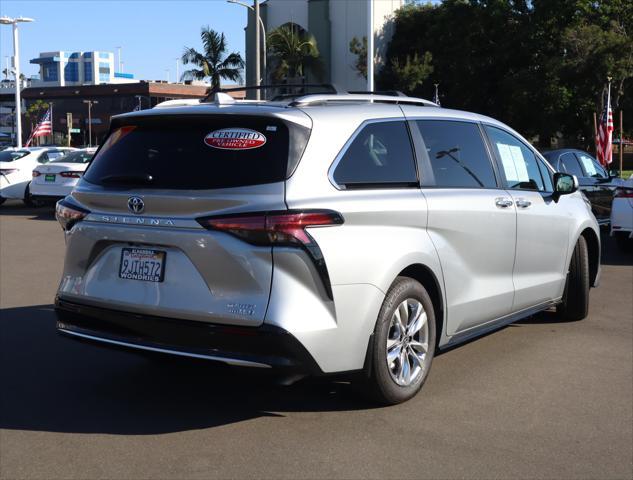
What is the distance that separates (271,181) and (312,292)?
0.63 m

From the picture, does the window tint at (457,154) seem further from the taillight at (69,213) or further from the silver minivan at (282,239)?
the taillight at (69,213)

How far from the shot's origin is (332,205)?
188 inches

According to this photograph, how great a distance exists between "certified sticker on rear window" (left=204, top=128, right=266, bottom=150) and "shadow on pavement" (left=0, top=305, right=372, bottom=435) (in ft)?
3.91

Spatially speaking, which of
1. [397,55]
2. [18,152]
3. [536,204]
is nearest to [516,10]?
[397,55]

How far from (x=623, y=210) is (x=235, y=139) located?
9.17 m

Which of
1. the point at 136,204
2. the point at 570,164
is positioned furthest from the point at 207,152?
the point at 570,164

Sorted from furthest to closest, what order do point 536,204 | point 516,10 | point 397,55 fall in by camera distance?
1. point 397,55
2. point 516,10
3. point 536,204

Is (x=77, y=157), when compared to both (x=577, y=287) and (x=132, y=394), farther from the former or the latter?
(x=132, y=394)

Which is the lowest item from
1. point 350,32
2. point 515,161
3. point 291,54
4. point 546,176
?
point 546,176

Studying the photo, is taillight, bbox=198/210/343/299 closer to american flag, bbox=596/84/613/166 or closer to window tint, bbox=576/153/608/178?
window tint, bbox=576/153/608/178

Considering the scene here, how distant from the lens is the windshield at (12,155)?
23.9 meters

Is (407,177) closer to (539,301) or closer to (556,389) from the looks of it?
(556,389)

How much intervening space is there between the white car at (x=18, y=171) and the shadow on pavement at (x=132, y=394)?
17.8m

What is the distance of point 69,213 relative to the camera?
5328 mm
